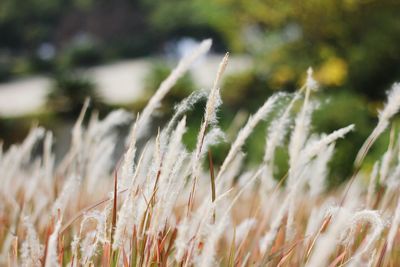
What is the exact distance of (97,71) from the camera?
25078 mm

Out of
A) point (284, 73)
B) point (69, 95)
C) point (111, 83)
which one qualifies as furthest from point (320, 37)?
point (111, 83)

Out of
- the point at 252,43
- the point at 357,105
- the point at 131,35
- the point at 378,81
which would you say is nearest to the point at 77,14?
the point at 131,35

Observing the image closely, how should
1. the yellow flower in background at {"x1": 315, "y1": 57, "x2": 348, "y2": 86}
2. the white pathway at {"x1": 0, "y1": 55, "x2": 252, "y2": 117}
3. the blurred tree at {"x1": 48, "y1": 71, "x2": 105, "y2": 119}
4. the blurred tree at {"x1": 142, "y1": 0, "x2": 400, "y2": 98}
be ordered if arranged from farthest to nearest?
the white pathway at {"x1": 0, "y1": 55, "x2": 252, "y2": 117} < the blurred tree at {"x1": 48, "y1": 71, "x2": 105, "y2": 119} < the yellow flower in background at {"x1": 315, "y1": 57, "x2": 348, "y2": 86} < the blurred tree at {"x1": 142, "y1": 0, "x2": 400, "y2": 98}

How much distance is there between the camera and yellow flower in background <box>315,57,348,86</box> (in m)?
10.0

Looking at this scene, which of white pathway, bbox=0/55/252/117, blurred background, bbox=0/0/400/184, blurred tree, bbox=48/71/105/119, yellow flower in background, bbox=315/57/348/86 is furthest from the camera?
white pathway, bbox=0/55/252/117

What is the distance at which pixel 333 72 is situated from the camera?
10078 millimetres

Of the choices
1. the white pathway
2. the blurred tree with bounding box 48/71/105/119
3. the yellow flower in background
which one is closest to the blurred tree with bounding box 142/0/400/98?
the yellow flower in background

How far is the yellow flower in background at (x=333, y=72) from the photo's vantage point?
1002 centimetres

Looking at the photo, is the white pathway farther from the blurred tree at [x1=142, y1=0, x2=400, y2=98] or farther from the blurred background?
the blurred tree at [x1=142, y1=0, x2=400, y2=98]

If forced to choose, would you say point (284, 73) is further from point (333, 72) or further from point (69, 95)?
point (69, 95)

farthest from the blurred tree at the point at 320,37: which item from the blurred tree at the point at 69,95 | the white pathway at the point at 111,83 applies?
the white pathway at the point at 111,83

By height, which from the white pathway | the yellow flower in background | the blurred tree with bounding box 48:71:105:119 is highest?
the white pathway

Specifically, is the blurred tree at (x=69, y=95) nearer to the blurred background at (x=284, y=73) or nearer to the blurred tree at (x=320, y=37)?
the blurred background at (x=284, y=73)

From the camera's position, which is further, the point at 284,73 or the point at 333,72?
the point at 284,73
